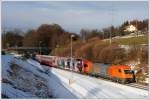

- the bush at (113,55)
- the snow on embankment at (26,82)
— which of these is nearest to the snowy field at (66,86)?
the snow on embankment at (26,82)

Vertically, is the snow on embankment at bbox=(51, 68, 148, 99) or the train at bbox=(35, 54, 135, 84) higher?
the train at bbox=(35, 54, 135, 84)

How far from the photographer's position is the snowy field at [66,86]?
9633mm

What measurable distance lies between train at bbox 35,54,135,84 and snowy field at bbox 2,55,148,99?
16 centimetres

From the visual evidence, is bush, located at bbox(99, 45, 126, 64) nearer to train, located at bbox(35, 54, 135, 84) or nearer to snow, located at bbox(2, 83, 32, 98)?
train, located at bbox(35, 54, 135, 84)

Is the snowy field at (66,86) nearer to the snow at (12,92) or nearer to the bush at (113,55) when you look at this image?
the snow at (12,92)

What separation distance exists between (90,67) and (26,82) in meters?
1.51

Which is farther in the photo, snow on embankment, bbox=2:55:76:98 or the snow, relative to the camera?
snow on embankment, bbox=2:55:76:98

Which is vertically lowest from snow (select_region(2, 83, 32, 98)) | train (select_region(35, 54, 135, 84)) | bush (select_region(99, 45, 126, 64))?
snow (select_region(2, 83, 32, 98))

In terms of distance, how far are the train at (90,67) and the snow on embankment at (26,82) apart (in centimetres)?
32

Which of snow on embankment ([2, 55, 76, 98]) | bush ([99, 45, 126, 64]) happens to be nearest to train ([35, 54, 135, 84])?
bush ([99, 45, 126, 64])

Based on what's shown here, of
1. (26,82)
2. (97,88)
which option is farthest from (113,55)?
(26,82)

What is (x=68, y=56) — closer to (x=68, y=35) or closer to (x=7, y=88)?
(x=68, y=35)

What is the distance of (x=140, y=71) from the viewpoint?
33.5 feet

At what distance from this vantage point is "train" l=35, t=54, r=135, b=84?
10.3 meters
